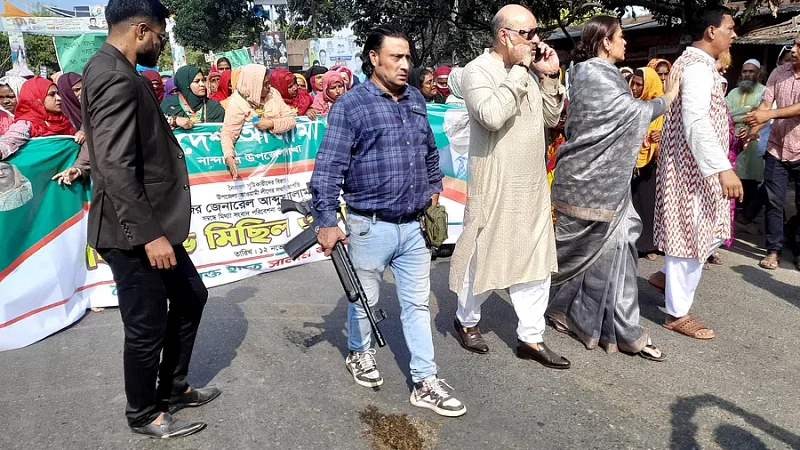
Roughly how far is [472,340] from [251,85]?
117 inches

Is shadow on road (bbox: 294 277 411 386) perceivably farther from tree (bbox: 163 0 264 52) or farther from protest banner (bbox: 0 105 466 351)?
tree (bbox: 163 0 264 52)

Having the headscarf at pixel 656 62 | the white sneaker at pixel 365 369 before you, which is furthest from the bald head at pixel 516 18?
the headscarf at pixel 656 62

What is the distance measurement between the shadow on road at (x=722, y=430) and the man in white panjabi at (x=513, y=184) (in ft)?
2.09

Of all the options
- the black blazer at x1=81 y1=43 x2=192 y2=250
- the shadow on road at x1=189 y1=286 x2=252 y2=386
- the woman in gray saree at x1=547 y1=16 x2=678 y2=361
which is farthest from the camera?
the shadow on road at x1=189 y1=286 x2=252 y2=386

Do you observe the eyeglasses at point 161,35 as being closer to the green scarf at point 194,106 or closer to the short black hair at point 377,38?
the short black hair at point 377,38

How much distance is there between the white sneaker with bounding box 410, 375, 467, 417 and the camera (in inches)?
107

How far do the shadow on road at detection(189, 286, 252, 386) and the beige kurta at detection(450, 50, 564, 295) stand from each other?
1435 millimetres

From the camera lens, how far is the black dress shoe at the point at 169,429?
2.57 meters

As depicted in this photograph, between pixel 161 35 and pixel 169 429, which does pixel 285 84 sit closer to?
pixel 161 35

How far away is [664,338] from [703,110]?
54.6 inches

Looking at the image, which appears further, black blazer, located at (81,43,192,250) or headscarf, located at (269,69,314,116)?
headscarf, located at (269,69,314,116)

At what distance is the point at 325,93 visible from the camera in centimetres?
654

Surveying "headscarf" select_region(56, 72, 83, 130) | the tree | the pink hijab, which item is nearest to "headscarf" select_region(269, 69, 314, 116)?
the pink hijab

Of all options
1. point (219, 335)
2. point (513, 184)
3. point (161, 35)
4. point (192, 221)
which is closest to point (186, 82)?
point (192, 221)
